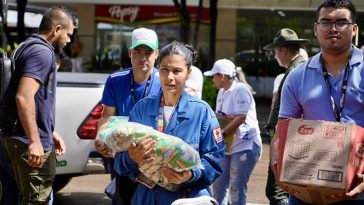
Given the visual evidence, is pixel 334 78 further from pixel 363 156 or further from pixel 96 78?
pixel 96 78

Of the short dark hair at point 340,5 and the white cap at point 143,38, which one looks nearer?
the short dark hair at point 340,5

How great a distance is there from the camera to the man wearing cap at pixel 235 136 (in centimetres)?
729

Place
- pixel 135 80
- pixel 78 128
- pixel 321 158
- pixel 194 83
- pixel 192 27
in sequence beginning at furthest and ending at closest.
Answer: pixel 192 27, pixel 194 83, pixel 78 128, pixel 135 80, pixel 321 158

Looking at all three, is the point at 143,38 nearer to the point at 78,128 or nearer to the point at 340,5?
the point at 340,5

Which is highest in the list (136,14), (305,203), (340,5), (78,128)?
(340,5)

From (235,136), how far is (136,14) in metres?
20.9

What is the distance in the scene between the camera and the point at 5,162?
5.55m

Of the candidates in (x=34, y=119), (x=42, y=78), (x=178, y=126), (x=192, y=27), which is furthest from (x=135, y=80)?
(x=192, y=27)

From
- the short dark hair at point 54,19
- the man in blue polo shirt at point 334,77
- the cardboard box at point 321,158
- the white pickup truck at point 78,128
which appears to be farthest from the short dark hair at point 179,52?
the white pickup truck at point 78,128

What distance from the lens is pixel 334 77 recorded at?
4016 millimetres

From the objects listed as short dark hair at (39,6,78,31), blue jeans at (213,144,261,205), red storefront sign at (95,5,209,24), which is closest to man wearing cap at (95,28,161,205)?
short dark hair at (39,6,78,31)

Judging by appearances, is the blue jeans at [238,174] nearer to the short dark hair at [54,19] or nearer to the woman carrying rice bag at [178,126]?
the short dark hair at [54,19]

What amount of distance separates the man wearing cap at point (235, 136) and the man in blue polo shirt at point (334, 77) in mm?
3166

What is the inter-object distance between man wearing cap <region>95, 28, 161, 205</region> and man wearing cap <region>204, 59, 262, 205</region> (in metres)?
2.00
